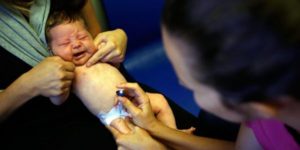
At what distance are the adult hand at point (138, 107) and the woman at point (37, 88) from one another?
Answer: 109 mm

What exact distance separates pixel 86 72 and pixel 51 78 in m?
0.13

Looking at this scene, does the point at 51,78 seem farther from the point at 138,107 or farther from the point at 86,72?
the point at 138,107

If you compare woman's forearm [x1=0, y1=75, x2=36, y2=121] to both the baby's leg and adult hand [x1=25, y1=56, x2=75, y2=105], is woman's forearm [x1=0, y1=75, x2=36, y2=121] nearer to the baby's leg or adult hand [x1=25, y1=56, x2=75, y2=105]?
adult hand [x1=25, y1=56, x2=75, y2=105]

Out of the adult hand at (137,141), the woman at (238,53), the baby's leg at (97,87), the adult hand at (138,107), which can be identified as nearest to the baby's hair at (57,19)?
the baby's leg at (97,87)

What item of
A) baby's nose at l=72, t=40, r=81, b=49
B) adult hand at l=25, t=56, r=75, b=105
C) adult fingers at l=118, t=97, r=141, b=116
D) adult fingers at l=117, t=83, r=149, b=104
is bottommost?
adult hand at l=25, t=56, r=75, b=105

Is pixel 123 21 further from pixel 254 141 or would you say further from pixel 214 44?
pixel 214 44

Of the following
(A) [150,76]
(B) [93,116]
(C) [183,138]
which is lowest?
(B) [93,116]

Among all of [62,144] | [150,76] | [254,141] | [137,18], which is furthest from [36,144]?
[137,18]

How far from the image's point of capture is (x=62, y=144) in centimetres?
106

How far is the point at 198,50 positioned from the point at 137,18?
1147mm

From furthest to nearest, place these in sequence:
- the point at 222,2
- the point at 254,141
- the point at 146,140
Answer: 1. the point at 146,140
2. the point at 254,141
3. the point at 222,2

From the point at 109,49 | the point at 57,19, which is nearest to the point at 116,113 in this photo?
the point at 109,49

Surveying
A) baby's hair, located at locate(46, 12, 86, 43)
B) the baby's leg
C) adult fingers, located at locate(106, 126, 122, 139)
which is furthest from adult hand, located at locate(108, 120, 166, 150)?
baby's hair, located at locate(46, 12, 86, 43)

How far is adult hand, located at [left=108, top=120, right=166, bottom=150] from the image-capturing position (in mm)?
977
